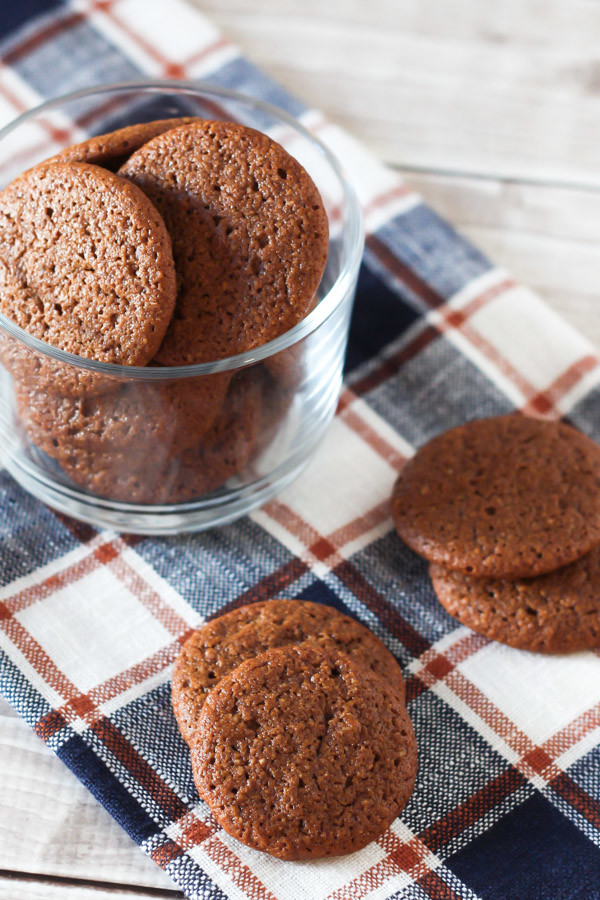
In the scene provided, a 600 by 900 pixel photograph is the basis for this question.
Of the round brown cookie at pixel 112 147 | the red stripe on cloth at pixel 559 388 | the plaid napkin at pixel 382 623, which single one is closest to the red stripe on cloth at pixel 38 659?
the plaid napkin at pixel 382 623

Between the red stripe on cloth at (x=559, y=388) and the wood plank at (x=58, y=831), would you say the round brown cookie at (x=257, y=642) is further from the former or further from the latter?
the red stripe on cloth at (x=559, y=388)

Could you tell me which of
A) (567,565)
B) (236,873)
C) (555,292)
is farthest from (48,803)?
(555,292)

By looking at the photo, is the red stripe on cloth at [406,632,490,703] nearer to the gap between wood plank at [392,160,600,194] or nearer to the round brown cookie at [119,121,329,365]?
the round brown cookie at [119,121,329,365]

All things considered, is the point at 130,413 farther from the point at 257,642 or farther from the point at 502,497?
the point at 502,497

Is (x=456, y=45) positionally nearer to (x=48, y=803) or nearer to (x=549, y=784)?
(x=549, y=784)

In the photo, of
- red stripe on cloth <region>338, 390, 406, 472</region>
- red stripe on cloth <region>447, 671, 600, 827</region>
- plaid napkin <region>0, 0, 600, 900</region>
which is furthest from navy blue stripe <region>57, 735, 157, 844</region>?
red stripe on cloth <region>338, 390, 406, 472</region>
